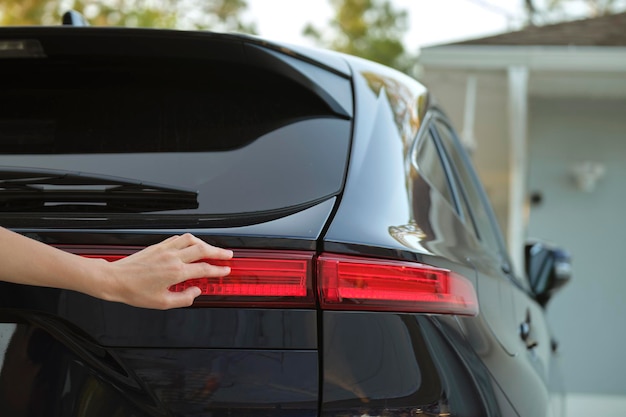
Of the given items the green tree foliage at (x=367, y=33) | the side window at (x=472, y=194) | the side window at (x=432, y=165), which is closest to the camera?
the side window at (x=432, y=165)

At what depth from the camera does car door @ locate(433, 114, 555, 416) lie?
202 centimetres

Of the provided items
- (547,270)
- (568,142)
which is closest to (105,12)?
(568,142)

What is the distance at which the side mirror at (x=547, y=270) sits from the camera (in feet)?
12.2

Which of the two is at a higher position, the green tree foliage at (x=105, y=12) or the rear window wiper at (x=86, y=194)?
the green tree foliage at (x=105, y=12)

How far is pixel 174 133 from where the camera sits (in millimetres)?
2088

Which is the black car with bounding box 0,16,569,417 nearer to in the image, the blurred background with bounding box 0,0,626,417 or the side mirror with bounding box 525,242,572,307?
the side mirror with bounding box 525,242,572,307

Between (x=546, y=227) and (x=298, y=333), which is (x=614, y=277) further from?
(x=298, y=333)

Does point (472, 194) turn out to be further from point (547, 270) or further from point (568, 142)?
point (568, 142)

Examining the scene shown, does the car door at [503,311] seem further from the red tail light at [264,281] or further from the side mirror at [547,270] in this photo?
the red tail light at [264,281]

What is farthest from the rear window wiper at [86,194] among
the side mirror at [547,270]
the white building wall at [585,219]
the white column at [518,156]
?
the white building wall at [585,219]

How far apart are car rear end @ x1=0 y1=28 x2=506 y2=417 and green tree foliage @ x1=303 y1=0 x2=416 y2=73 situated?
3380 cm

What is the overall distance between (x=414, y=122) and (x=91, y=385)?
3.50 feet

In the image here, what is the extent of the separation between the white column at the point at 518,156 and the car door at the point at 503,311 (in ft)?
18.8

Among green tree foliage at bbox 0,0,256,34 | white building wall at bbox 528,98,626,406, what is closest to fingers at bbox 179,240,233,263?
white building wall at bbox 528,98,626,406
